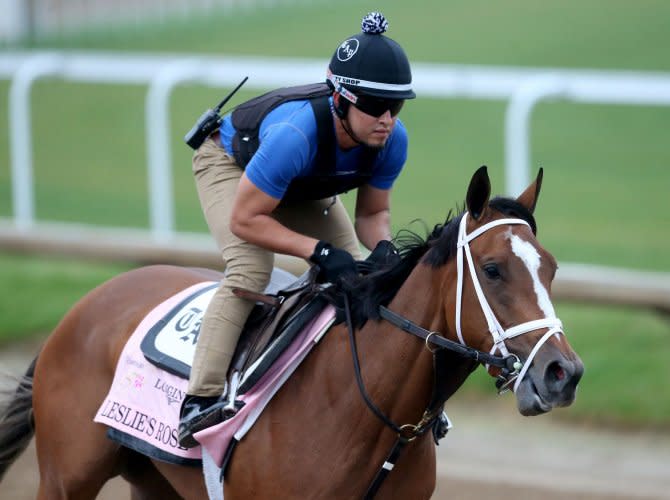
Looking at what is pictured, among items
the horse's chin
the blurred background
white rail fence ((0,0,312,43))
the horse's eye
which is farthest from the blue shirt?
white rail fence ((0,0,312,43))

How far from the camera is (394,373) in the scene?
11.8 feet

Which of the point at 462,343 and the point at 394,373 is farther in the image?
the point at 394,373

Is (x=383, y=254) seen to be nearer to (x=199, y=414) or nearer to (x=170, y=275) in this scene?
(x=199, y=414)

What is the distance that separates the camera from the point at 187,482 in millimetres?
4105

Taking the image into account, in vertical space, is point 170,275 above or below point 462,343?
below

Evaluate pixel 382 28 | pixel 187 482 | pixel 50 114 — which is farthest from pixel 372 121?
pixel 50 114

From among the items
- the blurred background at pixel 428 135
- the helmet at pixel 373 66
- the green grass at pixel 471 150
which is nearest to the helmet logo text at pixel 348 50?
the helmet at pixel 373 66

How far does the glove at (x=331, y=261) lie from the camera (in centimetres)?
373

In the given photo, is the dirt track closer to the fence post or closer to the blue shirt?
the blue shirt

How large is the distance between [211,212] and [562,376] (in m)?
1.51

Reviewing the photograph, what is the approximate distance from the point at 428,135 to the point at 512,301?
10.8m

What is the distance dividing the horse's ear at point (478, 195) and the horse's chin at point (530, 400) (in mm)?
514

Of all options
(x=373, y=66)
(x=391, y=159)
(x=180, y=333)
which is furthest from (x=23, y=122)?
(x=373, y=66)

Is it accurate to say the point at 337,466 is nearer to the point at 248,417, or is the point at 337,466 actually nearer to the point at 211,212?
the point at 248,417
